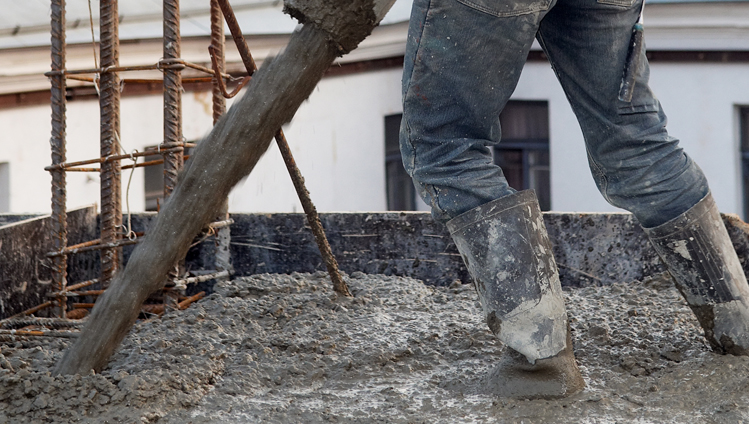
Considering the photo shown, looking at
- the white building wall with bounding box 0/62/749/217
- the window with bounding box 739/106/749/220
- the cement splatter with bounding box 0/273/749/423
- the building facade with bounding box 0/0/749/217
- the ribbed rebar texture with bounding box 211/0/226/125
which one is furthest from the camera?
the window with bounding box 739/106/749/220

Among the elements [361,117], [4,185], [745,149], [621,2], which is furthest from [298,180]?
[745,149]

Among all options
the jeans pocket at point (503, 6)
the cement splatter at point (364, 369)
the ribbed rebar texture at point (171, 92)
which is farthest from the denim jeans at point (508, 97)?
the ribbed rebar texture at point (171, 92)

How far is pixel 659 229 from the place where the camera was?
5.66ft

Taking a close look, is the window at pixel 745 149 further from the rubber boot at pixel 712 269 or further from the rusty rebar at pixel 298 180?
the rubber boot at pixel 712 269

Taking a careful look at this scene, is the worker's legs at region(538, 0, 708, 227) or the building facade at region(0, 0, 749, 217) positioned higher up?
the building facade at region(0, 0, 749, 217)

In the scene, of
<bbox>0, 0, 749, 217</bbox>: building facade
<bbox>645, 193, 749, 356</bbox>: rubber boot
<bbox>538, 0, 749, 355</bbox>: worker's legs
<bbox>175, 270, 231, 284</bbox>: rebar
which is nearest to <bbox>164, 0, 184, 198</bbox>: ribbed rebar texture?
<bbox>175, 270, 231, 284</bbox>: rebar

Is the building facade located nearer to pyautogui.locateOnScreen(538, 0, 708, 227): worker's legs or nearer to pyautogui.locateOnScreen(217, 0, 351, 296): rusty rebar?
pyautogui.locateOnScreen(217, 0, 351, 296): rusty rebar

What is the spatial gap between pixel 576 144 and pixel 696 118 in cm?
122

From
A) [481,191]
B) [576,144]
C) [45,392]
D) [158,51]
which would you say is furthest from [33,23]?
[576,144]

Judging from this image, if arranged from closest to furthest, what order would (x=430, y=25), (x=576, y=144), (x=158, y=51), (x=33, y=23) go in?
1. (x=430, y=25)
2. (x=33, y=23)
3. (x=158, y=51)
4. (x=576, y=144)

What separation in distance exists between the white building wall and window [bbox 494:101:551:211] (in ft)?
0.64

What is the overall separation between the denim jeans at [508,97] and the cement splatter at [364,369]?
0.37m

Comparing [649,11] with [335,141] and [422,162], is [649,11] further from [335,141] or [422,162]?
[422,162]

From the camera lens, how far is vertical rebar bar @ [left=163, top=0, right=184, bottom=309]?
249cm
